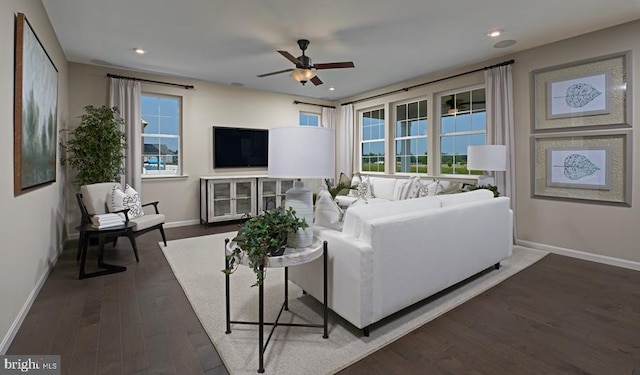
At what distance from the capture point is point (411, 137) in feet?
19.5

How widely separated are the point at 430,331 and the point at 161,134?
525cm

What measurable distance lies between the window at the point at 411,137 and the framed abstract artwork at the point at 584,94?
6.24ft

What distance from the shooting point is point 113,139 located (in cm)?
434

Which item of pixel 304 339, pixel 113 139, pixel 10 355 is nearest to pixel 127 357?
pixel 10 355

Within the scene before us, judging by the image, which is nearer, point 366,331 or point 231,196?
point 366,331

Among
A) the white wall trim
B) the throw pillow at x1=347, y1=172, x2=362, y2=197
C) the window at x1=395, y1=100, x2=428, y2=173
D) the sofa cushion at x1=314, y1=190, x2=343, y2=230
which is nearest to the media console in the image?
the white wall trim

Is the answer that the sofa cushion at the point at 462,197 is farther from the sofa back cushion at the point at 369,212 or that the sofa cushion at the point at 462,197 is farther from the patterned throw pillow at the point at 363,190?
the patterned throw pillow at the point at 363,190

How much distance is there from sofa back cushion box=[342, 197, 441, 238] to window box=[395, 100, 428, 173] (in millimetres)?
3457

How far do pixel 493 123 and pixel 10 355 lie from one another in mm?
Result: 5408

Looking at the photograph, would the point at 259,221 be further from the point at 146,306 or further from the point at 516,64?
the point at 516,64

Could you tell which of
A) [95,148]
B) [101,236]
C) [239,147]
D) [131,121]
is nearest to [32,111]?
[101,236]

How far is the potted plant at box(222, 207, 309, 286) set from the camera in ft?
5.56

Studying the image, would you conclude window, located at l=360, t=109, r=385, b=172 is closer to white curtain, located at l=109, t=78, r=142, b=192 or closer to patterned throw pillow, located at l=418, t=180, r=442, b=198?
patterned throw pillow, located at l=418, t=180, r=442, b=198

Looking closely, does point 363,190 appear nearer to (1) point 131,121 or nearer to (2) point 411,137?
(2) point 411,137
